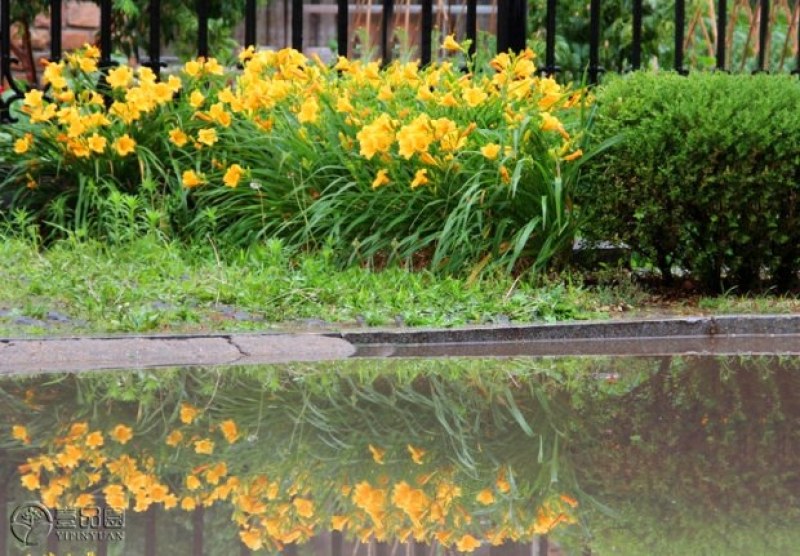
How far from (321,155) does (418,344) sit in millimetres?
2003

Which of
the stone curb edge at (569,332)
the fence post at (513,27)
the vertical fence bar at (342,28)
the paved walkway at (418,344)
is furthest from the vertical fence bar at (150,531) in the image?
the fence post at (513,27)

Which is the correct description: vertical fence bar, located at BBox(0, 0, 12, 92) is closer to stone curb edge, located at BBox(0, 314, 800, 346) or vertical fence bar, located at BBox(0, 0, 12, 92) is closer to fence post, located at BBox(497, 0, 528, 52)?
fence post, located at BBox(497, 0, 528, 52)

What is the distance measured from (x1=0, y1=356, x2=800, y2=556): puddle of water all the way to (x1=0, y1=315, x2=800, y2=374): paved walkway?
178 mm

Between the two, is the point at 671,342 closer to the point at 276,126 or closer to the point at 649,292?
the point at 649,292

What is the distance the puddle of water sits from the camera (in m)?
4.28

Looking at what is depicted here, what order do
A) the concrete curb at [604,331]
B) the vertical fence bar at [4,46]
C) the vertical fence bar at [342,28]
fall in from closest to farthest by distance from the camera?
the concrete curb at [604,331] → the vertical fence bar at [4,46] → the vertical fence bar at [342,28]

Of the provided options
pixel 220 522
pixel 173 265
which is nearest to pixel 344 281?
pixel 173 265

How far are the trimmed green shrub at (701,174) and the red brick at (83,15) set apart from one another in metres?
8.18

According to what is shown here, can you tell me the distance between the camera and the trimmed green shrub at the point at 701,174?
8.16 meters

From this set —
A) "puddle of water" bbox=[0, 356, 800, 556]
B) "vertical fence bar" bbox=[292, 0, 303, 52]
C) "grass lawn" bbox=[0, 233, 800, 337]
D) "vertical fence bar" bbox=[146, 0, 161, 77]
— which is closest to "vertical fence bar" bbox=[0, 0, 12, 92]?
"vertical fence bar" bbox=[146, 0, 161, 77]

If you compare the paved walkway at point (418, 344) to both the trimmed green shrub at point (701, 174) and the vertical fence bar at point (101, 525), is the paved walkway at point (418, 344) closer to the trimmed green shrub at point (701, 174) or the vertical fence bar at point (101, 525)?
the trimmed green shrub at point (701, 174)

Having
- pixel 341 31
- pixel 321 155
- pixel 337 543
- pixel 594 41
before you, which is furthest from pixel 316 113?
pixel 337 543

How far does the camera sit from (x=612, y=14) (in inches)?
526

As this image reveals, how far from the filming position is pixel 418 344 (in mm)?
7359
